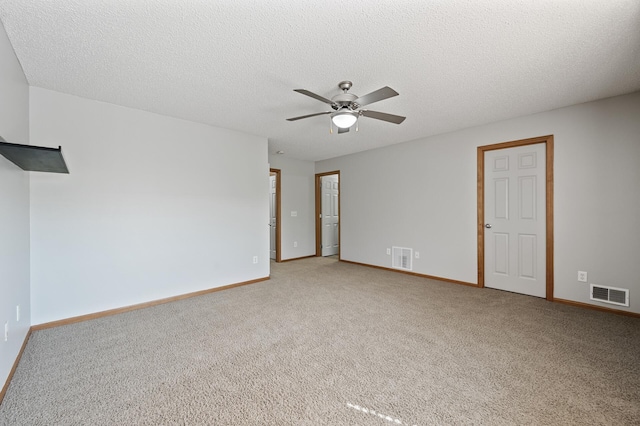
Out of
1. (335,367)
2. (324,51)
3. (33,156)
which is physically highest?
(324,51)

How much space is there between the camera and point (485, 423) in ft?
4.87

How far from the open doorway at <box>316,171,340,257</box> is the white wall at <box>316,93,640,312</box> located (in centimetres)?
87

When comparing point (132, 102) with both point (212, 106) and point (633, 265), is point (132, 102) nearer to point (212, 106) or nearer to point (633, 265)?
point (212, 106)

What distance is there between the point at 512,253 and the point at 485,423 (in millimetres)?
2974

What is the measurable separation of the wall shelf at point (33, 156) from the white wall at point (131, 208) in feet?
2.02

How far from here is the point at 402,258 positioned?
5.02 m

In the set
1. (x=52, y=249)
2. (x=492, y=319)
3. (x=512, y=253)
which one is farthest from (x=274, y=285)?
(x=512, y=253)

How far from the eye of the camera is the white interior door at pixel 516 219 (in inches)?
140

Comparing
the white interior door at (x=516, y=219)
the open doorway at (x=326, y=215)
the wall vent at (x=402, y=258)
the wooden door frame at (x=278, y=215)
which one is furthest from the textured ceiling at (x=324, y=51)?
the open doorway at (x=326, y=215)

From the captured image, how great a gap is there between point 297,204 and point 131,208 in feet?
11.7

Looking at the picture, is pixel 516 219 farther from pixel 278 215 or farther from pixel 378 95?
pixel 278 215

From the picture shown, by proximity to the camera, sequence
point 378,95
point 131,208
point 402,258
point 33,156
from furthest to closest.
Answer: point 402,258
point 131,208
point 378,95
point 33,156

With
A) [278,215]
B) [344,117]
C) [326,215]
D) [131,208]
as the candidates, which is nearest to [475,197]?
[344,117]

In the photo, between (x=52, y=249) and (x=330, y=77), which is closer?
(x=330, y=77)
